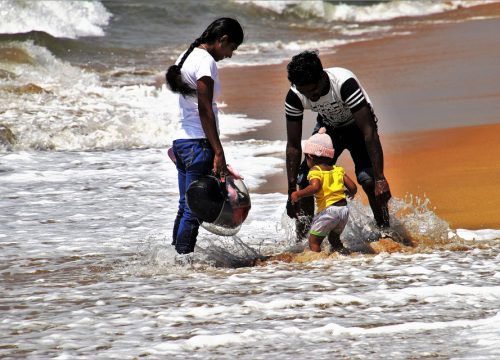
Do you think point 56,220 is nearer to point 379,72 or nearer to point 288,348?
point 288,348

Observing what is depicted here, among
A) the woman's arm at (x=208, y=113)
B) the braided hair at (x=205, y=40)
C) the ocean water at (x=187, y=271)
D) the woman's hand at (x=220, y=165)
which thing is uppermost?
the braided hair at (x=205, y=40)

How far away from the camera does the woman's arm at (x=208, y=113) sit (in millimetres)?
5668

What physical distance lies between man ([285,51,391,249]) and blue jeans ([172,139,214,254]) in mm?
647

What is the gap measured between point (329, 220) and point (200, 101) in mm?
1152

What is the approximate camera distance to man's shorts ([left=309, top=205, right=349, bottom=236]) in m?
6.08

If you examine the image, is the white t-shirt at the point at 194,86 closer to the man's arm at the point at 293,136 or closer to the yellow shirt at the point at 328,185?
the man's arm at the point at 293,136

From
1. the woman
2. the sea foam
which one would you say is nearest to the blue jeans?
the woman

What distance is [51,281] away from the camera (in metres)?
6.07

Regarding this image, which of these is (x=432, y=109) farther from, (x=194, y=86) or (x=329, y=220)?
(x=194, y=86)

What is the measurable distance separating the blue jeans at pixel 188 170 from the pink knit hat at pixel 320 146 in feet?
2.12

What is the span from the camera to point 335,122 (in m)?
6.29

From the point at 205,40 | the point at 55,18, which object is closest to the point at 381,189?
the point at 205,40

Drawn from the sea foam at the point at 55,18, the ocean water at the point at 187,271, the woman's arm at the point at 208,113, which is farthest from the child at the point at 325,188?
the sea foam at the point at 55,18

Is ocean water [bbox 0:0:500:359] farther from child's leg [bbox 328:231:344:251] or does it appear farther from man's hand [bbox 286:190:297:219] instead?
man's hand [bbox 286:190:297:219]
